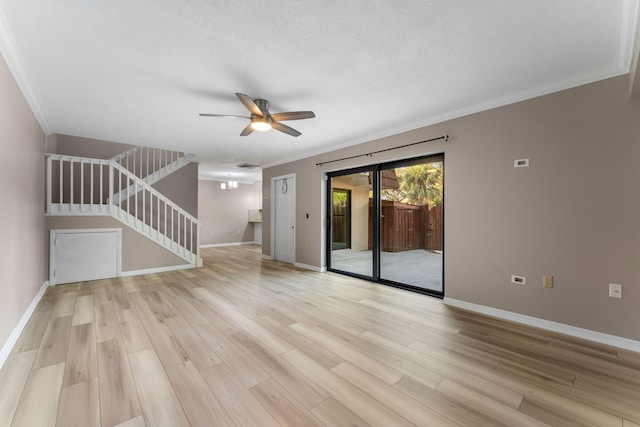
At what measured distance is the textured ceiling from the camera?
1.79 metres

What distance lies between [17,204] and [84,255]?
7.77ft

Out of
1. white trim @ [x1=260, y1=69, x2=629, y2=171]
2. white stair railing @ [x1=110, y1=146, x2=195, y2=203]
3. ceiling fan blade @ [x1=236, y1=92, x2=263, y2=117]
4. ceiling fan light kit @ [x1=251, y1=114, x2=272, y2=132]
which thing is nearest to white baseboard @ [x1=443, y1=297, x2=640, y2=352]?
white trim @ [x1=260, y1=69, x2=629, y2=171]

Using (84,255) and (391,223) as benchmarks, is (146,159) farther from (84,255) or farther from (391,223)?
(391,223)

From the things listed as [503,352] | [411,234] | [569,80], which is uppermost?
[569,80]

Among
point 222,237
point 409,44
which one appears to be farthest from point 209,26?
point 222,237

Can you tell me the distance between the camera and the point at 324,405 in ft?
5.35

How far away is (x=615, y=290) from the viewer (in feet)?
7.93

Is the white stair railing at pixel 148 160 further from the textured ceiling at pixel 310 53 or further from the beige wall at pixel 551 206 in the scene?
the beige wall at pixel 551 206

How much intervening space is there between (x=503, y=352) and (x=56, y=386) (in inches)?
132

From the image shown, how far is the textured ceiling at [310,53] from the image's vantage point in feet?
5.88

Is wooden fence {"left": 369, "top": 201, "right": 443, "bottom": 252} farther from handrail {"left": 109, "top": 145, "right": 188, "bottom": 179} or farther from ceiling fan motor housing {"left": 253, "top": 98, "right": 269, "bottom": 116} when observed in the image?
→ handrail {"left": 109, "top": 145, "right": 188, "bottom": 179}

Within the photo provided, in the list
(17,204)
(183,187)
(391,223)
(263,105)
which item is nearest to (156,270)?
(183,187)

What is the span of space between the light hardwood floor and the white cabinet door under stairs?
133 cm

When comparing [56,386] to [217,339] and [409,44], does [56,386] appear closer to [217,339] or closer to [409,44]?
[217,339]
